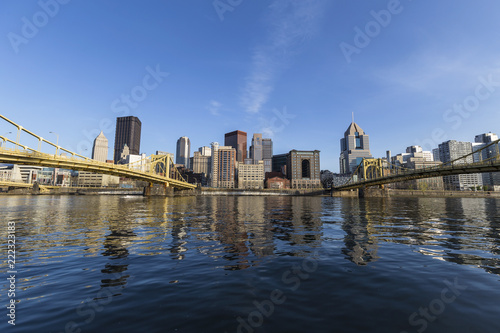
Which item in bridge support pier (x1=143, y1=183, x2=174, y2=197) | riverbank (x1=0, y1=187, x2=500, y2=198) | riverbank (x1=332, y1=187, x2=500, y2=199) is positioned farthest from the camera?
riverbank (x1=0, y1=187, x2=500, y2=198)

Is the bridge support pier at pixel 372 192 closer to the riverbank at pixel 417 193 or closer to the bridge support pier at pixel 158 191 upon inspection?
the riverbank at pixel 417 193

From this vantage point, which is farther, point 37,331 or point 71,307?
point 71,307

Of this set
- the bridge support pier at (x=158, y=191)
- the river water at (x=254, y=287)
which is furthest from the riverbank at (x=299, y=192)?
the river water at (x=254, y=287)

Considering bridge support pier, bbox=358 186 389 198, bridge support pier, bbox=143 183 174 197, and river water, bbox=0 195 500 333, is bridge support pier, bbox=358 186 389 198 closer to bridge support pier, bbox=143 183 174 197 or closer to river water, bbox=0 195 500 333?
bridge support pier, bbox=143 183 174 197

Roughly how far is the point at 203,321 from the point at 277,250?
6.84 meters

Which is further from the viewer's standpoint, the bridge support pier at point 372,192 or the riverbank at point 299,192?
the riverbank at point 299,192

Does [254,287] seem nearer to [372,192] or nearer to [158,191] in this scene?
[158,191]

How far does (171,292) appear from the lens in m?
6.57

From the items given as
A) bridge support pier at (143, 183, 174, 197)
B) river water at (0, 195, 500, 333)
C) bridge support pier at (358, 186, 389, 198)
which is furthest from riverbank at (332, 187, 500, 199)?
river water at (0, 195, 500, 333)

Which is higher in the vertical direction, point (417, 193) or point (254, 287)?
point (254, 287)

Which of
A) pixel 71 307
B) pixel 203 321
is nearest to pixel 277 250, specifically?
pixel 203 321

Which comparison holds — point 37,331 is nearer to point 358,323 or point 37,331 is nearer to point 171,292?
point 171,292

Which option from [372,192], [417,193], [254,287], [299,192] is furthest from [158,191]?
[417,193]

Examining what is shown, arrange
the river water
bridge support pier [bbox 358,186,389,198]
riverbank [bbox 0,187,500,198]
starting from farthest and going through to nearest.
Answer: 1. riverbank [bbox 0,187,500,198]
2. bridge support pier [bbox 358,186,389,198]
3. the river water
